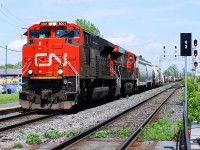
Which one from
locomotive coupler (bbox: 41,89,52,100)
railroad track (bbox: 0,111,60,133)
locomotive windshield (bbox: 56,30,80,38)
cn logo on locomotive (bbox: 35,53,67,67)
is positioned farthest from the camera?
locomotive windshield (bbox: 56,30,80,38)

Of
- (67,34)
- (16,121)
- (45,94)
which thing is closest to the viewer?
(16,121)

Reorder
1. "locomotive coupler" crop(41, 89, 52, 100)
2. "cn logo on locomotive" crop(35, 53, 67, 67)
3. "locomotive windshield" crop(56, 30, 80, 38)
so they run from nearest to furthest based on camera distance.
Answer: "locomotive coupler" crop(41, 89, 52, 100) → "cn logo on locomotive" crop(35, 53, 67, 67) → "locomotive windshield" crop(56, 30, 80, 38)

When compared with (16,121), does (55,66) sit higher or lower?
higher

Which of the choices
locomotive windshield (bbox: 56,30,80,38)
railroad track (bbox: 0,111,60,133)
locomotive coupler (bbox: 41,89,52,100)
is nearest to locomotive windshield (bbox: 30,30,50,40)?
locomotive windshield (bbox: 56,30,80,38)

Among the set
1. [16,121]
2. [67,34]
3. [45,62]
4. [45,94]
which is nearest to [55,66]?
[45,62]

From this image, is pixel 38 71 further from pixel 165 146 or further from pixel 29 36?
pixel 165 146

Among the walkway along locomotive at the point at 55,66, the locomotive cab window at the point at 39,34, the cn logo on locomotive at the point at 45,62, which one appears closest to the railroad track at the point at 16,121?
the walkway along locomotive at the point at 55,66

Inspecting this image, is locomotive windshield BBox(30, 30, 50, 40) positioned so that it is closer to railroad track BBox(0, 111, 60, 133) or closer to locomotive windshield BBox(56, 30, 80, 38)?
locomotive windshield BBox(56, 30, 80, 38)

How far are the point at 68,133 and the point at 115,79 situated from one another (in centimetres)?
1531

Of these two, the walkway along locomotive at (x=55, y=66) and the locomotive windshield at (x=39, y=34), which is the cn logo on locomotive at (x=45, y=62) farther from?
the locomotive windshield at (x=39, y=34)

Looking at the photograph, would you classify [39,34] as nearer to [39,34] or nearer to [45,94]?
[39,34]

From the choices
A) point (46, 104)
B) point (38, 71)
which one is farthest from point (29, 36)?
point (46, 104)

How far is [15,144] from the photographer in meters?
9.57

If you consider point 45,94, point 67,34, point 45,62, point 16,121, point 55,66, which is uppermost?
point 67,34
